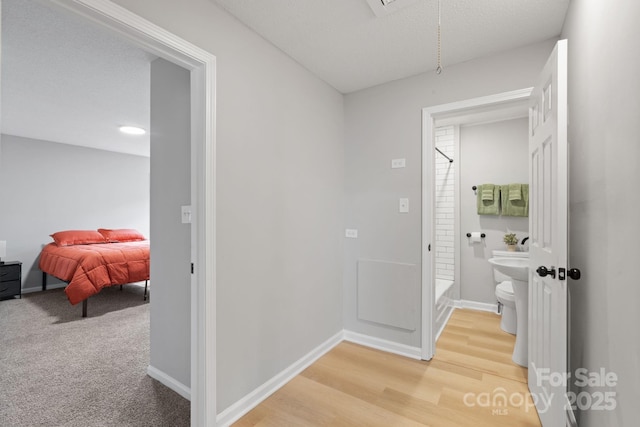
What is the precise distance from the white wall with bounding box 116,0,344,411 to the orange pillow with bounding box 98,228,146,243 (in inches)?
181

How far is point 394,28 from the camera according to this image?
1.94m

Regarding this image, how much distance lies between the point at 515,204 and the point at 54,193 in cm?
719

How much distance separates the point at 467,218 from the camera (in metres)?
3.93

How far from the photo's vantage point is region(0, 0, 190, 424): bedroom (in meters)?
2.05

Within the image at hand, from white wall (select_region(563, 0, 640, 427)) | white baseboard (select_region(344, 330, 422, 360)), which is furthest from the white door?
white baseboard (select_region(344, 330, 422, 360))

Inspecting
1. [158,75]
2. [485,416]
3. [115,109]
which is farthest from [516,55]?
[115,109]

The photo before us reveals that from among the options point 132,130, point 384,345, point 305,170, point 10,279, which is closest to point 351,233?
point 305,170

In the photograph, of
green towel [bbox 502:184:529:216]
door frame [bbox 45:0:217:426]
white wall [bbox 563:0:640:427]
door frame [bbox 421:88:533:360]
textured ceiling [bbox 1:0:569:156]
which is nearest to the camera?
white wall [bbox 563:0:640:427]

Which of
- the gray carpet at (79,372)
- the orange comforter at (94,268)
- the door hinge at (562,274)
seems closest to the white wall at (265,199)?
the gray carpet at (79,372)

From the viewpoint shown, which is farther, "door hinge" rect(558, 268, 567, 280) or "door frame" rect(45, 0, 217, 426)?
"door frame" rect(45, 0, 217, 426)

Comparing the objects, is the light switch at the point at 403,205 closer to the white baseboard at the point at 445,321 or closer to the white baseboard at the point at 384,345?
the white baseboard at the point at 384,345

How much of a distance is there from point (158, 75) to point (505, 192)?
386 centimetres

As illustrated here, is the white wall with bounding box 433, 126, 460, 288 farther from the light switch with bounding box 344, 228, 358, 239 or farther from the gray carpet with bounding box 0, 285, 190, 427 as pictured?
the gray carpet with bounding box 0, 285, 190, 427

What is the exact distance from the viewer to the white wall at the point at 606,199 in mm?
949
